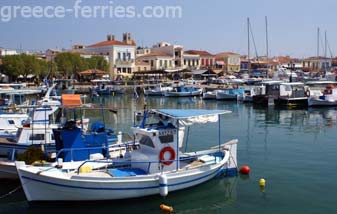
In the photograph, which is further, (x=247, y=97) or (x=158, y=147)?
(x=247, y=97)

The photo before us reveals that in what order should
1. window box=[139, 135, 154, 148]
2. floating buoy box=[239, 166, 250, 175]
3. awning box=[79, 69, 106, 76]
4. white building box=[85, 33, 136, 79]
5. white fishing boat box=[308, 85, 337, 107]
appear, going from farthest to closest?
white building box=[85, 33, 136, 79] < awning box=[79, 69, 106, 76] < white fishing boat box=[308, 85, 337, 107] < floating buoy box=[239, 166, 250, 175] < window box=[139, 135, 154, 148]

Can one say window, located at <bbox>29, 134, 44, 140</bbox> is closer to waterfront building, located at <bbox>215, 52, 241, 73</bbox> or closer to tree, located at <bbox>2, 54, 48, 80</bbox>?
tree, located at <bbox>2, 54, 48, 80</bbox>

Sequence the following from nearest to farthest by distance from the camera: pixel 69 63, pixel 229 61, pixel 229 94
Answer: pixel 229 94, pixel 69 63, pixel 229 61

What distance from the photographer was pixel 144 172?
1438 cm

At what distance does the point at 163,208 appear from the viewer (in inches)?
520

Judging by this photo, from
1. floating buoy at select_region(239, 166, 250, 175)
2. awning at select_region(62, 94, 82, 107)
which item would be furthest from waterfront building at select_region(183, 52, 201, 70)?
floating buoy at select_region(239, 166, 250, 175)

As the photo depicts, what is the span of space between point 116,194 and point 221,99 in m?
46.3

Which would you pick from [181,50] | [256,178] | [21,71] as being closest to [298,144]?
[256,178]

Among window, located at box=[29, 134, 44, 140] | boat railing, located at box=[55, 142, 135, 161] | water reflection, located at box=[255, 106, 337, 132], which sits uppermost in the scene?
window, located at box=[29, 134, 44, 140]

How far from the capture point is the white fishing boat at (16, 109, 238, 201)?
13.2 m

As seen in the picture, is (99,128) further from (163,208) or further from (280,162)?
(280,162)

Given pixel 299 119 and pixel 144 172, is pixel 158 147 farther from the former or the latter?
pixel 299 119

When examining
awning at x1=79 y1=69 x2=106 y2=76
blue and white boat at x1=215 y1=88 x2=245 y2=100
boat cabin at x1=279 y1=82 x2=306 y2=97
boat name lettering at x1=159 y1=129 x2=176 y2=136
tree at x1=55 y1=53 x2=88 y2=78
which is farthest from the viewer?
awning at x1=79 y1=69 x2=106 y2=76

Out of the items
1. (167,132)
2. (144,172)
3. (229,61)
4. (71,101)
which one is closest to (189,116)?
(167,132)
